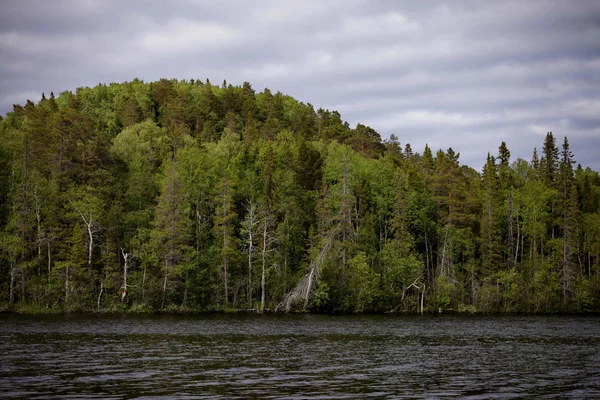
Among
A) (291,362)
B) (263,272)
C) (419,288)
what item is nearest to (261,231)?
(263,272)

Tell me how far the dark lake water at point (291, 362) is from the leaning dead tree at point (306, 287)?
22.4 metres

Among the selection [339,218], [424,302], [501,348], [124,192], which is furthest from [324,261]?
[501,348]

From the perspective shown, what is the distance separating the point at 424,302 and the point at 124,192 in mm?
49343

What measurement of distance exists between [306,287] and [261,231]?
13.7 metres

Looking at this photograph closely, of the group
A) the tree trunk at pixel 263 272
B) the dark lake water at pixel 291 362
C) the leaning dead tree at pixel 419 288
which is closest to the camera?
the dark lake water at pixel 291 362

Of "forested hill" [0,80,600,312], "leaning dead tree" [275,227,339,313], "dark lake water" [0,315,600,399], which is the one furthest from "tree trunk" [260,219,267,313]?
"dark lake water" [0,315,600,399]

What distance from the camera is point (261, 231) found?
3580 inches

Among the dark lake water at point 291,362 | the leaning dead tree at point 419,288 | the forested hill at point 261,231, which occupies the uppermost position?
the forested hill at point 261,231

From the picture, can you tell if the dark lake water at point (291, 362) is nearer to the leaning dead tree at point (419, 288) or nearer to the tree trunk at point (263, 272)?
the tree trunk at point (263, 272)

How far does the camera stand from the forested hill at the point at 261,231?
266 ft

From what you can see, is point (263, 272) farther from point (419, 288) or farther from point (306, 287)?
point (419, 288)

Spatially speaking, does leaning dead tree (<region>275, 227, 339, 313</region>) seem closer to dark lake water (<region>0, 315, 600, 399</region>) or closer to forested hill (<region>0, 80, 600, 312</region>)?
forested hill (<region>0, 80, 600, 312</region>)

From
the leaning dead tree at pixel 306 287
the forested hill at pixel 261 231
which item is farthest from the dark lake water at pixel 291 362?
the forested hill at pixel 261 231

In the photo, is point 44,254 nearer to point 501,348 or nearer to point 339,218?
point 339,218
